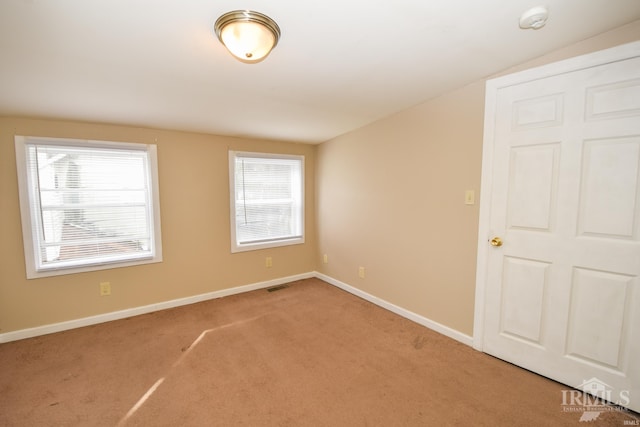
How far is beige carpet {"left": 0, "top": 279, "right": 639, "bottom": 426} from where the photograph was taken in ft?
5.42

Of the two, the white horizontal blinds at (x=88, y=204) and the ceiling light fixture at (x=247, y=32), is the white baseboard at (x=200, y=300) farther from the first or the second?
the ceiling light fixture at (x=247, y=32)

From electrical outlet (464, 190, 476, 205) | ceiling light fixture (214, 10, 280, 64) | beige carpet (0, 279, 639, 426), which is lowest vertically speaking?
beige carpet (0, 279, 639, 426)

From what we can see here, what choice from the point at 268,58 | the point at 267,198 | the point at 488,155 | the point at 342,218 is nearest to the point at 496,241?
the point at 488,155

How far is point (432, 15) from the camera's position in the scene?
1465mm

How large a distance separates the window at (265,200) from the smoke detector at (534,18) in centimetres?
293

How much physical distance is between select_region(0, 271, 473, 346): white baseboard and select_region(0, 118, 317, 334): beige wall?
5 centimetres

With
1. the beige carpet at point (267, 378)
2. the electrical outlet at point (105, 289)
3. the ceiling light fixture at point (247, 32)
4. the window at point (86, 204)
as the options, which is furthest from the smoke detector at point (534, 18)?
the electrical outlet at point (105, 289)

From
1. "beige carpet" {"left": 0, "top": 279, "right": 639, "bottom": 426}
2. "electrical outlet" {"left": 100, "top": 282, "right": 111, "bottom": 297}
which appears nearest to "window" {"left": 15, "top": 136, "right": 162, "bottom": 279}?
"electrical outlet" {"left": 100, "top": 282, "right": 111, "bottom": 297}

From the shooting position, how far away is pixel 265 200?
12.7 feet

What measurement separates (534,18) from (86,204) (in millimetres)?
3836

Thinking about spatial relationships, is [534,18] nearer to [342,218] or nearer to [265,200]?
[342,218]

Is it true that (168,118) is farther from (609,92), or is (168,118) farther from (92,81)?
(609,92)

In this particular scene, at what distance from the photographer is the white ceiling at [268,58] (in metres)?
1.37

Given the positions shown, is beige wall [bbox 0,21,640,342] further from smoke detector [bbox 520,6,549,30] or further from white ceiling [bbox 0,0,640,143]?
smoke detector [bbox 520,6,549,30]
